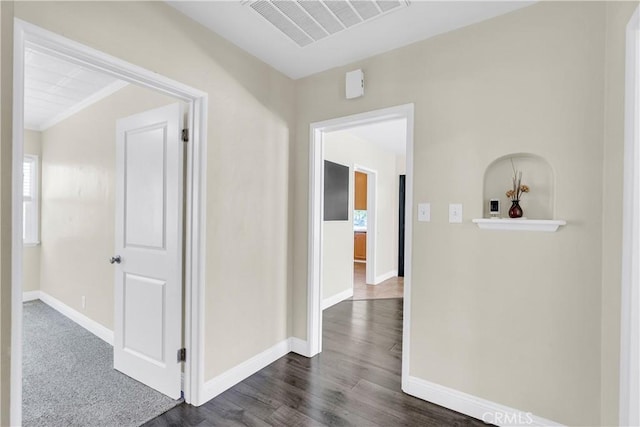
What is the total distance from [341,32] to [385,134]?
8.84 feet

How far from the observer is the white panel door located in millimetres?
2045

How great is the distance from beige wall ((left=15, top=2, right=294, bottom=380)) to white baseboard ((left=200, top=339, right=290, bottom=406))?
0.05m

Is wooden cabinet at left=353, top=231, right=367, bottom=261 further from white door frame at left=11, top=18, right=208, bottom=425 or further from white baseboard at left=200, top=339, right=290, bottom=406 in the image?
white door frame at left=11, top=18, right=208, bottom=425

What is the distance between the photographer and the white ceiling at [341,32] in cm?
182

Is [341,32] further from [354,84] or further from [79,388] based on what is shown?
[79,388]

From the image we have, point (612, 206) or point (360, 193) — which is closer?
point (612, 206)

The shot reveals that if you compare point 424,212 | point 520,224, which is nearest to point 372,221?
point 424,212

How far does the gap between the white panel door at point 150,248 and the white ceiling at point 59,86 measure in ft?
2.24

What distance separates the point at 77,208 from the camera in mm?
3381

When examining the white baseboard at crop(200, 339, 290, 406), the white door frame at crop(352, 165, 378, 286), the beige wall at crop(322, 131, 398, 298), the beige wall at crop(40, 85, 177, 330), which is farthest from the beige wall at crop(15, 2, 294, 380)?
the white door frame at crop(352, 165, 378, 286)

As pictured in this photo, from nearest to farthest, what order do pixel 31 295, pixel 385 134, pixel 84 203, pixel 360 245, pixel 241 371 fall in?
pixel 241 371 < pixel 84 203 < pixel 31 295 < pixel 385 134 < pixel 360 245

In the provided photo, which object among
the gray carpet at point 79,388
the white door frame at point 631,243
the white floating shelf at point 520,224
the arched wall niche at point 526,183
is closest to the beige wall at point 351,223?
the arched wall niche at point 526,183

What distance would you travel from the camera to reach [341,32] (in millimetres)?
2066

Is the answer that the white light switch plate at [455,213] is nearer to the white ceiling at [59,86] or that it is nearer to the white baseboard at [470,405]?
Answer: the white baseboard at [470,405]
